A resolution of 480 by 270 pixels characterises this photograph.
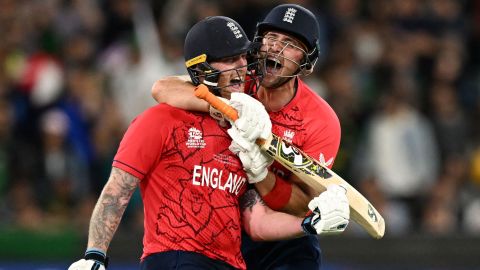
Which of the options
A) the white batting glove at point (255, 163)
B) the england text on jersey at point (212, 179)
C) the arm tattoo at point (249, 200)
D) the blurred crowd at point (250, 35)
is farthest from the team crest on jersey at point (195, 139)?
the blurred crowd at point (250, 35)

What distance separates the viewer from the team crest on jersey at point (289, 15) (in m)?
6.28

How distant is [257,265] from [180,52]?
5.33 meters

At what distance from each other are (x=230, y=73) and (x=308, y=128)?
28.7 inches

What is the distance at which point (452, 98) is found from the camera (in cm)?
1159

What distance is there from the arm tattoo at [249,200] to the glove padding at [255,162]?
219 millimetres

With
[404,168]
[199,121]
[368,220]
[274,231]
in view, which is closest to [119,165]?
[199,121]

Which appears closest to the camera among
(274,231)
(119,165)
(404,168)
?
(119,165)

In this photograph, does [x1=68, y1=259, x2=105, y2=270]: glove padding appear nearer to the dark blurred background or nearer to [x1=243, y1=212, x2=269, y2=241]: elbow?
[x1=243, y1=212, x2=269, y2=241]: elbow

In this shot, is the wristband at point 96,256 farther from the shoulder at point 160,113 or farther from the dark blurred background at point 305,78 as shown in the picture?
the dark blurred background at point 305,78

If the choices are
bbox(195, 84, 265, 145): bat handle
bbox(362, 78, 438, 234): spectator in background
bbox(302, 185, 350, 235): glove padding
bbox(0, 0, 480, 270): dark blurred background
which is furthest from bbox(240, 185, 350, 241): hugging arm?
bbox(362, 78, 438, 234): spectator in background

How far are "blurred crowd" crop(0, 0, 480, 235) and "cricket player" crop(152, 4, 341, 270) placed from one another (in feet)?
14.9

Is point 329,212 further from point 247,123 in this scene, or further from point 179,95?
point 179,95

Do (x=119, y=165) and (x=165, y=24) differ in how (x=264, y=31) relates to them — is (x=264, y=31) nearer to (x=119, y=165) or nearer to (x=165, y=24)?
(x=119, y=165)

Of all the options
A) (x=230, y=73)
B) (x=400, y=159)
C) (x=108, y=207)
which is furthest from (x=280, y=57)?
(x=400, y=159)
